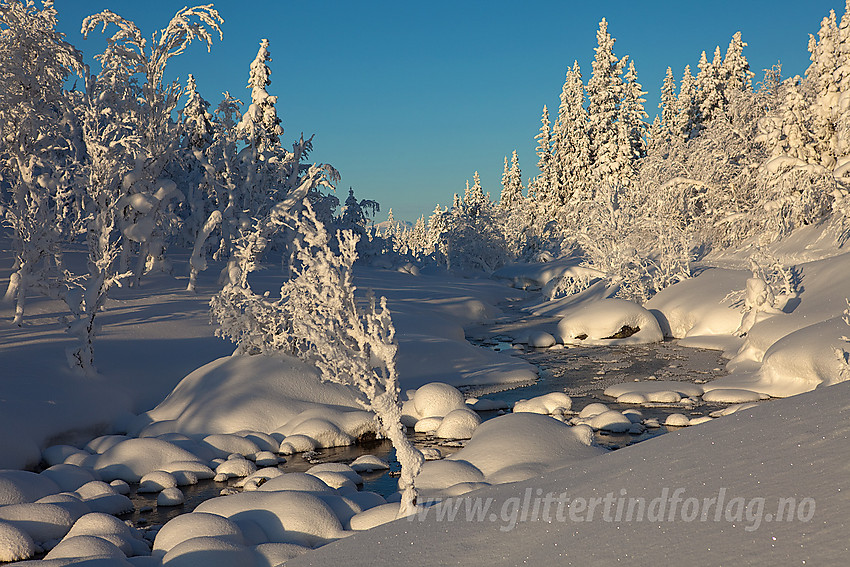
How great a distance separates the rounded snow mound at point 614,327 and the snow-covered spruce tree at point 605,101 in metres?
29.0

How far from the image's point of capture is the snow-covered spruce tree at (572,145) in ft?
173

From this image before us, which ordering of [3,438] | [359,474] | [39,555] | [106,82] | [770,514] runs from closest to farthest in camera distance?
[770,514]
[39,555]
[359,474]
[3,438]
[106,82]

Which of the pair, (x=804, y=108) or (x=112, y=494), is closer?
(x=112, y=494)

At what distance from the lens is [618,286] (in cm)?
2672

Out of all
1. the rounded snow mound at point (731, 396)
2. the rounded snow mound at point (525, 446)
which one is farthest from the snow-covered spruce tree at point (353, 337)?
the rounded snow mound at point (731, 396)

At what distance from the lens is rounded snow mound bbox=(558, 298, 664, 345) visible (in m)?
20.6

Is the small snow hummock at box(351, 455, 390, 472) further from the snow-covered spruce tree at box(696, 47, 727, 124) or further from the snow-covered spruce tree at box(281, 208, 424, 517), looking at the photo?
the snow-covered spruce tree at box(696, 47, 727, 124)

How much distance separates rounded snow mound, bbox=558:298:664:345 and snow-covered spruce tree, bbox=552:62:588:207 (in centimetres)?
2805

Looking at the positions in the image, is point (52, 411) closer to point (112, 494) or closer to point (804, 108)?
point (112, 494)

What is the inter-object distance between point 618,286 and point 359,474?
19.6m

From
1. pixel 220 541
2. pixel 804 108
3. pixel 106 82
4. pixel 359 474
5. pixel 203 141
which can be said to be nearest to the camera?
pixel 220 541

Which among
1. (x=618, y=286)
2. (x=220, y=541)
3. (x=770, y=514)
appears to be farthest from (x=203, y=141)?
(x=770, y=514)

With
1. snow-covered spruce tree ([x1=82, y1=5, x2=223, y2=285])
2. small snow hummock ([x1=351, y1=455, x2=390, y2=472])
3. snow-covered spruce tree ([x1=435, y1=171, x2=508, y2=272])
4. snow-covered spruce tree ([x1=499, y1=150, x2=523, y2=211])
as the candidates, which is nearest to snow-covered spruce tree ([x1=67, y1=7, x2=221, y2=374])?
snow-covered spruce tree ([x1=82, y1=5, x2=223, y2=285])

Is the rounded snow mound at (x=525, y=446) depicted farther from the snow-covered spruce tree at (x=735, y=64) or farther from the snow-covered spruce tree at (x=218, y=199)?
the snow-covered spruce tree at (x=735, y=64)
